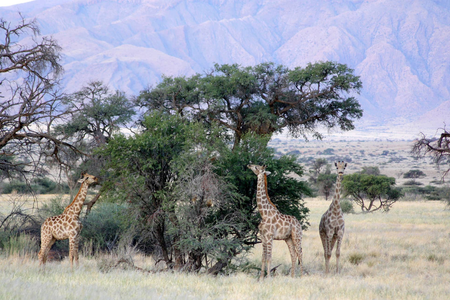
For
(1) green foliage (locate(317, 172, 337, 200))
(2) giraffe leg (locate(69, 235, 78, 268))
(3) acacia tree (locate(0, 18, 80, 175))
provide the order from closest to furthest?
(2) giraffe leg (locate(69, 235, 78, 268))
(3) acacia tree (locate(0, 18, 80, 175))
(1) green foliage (locate(317, 172, 337, 200))

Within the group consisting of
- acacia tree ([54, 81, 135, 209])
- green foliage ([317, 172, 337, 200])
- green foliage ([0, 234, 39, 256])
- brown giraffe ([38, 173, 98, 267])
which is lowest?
green foliage ([0, 234, 39, 256])

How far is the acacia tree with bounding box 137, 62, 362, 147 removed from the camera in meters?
23.4

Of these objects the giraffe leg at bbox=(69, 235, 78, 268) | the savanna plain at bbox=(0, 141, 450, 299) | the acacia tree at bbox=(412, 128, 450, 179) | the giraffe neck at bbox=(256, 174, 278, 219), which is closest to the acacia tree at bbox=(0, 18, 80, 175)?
the giraffe leg at bbox=(69, 235, 78, 268)

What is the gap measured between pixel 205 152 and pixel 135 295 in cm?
480

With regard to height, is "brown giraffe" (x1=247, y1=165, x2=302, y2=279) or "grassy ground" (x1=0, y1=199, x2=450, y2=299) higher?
"brown giraffe" (x1=247, y1=165, x2=302, y2=279)

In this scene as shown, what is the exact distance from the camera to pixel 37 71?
13.8 metres

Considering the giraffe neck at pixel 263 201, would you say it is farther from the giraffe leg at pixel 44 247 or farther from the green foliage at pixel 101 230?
the green foliage at pixel 101 230

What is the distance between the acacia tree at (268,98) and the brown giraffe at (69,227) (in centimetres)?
1217

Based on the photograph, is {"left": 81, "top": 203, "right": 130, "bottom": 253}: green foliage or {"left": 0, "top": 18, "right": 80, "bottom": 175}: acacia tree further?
{"left": 81, "top": 203, "right": 130, "bottom": 253}: green foliage

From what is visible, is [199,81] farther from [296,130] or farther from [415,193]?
[415,193]

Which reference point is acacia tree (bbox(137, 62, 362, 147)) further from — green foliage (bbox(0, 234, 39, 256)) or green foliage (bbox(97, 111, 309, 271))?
green foliage (bbox(0, 234, 39, 256))

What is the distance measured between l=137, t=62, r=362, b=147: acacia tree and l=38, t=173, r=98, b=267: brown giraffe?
39.9 feet

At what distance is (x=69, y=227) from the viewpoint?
11.1 metres

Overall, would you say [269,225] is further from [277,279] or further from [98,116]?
[98,116]
